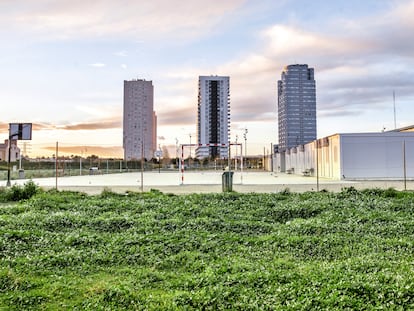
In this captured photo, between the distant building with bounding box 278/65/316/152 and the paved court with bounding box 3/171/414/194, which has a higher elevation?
the distant building with bounding box 278/65/316/152

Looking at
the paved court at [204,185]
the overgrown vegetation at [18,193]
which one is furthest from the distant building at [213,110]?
the overgrown vegetation at [18,193]

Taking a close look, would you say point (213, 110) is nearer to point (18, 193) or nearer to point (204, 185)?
point (204, 185)

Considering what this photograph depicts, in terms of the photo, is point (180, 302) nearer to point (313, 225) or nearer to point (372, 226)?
point (313, 225)

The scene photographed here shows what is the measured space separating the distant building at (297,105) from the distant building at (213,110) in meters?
22.6

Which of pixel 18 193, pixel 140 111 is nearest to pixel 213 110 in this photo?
pixel 140 111

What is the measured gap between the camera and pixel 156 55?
17.5 meters

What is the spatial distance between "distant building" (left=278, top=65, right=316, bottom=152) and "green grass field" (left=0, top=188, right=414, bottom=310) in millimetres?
115929

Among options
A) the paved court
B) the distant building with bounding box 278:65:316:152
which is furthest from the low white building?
the distant building with bounding box 278:65:316:152

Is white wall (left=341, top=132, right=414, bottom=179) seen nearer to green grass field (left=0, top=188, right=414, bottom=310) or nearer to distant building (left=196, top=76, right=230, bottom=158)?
green grass field (left=0, top=188, right=414, bottom=310)

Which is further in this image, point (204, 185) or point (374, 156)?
point (374, 156)

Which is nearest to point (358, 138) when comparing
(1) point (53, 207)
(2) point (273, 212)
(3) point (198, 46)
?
(3) point (198, 46)

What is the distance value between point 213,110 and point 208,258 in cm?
A: 10456

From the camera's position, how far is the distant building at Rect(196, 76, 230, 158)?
4247 inches

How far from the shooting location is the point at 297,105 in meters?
126
